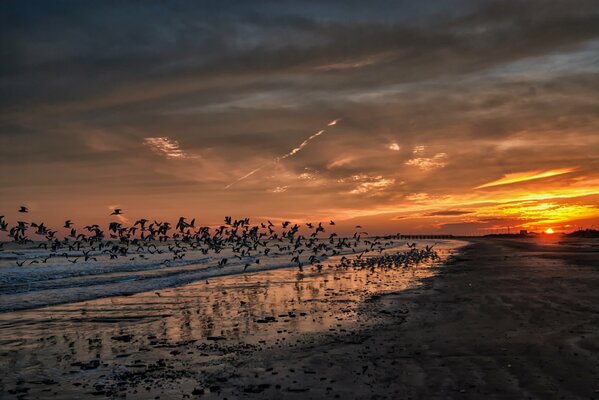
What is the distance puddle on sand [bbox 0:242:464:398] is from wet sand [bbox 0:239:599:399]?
0.05 metres

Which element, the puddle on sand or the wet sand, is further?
the puddle on sand

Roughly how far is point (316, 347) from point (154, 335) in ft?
17.2

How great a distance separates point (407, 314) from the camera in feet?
55.5

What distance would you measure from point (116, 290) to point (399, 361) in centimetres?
2178

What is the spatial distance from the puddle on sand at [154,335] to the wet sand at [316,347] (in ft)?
0.15

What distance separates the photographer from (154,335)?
14477 mm

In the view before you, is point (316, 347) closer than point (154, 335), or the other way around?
point (316, 347)

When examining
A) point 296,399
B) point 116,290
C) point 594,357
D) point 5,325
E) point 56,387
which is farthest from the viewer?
point 116,290

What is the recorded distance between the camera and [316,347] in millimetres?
12320

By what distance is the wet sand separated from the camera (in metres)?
9.18

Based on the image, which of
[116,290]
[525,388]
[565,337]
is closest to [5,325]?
[116,290]

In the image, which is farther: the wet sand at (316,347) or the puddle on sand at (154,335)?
the puddle on sand at (154,335)

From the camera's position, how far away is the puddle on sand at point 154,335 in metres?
9.92

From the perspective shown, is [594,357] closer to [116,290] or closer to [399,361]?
[399,361]
